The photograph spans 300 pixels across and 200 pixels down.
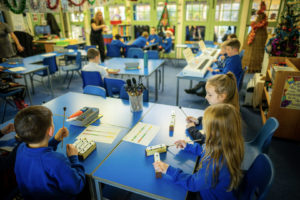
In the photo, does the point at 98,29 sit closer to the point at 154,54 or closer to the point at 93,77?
the point at 154,54

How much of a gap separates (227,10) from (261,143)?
6528 millimetres

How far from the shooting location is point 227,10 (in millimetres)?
7152

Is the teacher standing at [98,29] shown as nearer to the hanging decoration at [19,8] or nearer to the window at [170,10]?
the window at [170,10]

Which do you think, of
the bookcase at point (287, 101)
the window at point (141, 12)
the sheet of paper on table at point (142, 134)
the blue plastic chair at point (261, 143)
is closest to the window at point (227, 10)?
the window at point (141, 12)

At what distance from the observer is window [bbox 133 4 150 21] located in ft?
26.8

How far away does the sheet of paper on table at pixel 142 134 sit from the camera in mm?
1757

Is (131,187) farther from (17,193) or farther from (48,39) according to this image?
(48,39)

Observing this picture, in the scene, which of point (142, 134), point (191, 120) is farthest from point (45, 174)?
point (191, 120)

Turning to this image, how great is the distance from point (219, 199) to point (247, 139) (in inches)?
81.4

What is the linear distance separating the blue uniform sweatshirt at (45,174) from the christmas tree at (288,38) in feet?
12.7

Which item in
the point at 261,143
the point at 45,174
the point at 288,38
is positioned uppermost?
the point at 288,38

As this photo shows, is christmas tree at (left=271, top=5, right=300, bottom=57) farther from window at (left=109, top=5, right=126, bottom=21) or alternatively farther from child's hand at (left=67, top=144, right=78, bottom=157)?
window at (left=109, top=5, right=126, bottom=21)

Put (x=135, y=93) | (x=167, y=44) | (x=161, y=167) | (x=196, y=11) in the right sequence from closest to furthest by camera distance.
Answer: (x=161, y=167) < (x=135, y=93) < (x=167, y=44) < (x=196, y=11)

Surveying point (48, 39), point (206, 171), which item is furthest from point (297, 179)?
point (48, 39)
